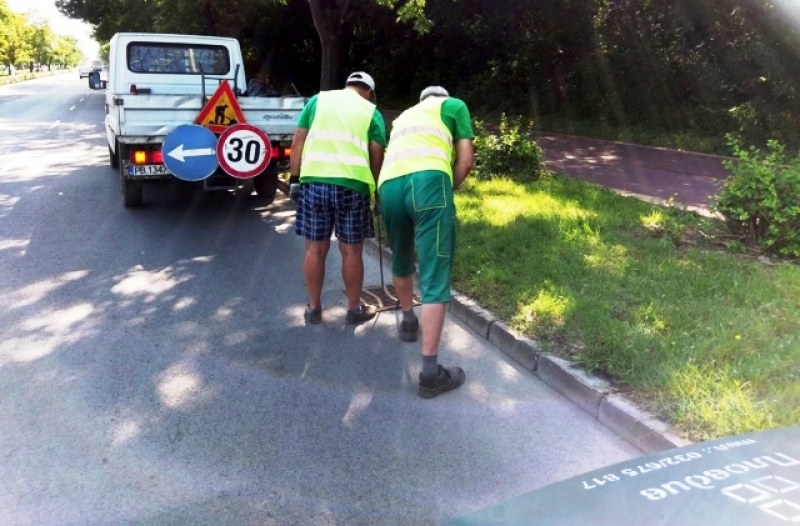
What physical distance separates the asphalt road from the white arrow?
4.00 feet

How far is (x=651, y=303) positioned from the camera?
5.09 m

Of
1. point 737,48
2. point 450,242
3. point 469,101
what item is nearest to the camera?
point 450,242

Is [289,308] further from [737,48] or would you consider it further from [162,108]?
[737,48]

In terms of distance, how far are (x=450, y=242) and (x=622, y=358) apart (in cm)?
128

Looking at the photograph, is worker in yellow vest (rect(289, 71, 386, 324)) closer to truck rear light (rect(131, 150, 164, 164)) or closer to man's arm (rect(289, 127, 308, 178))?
man's arm (rect(289, 127, 308, 178))

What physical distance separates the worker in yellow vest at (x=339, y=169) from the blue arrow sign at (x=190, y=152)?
2.71 m

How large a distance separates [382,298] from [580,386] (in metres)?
2.27

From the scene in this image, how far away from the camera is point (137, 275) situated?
6.54 meters

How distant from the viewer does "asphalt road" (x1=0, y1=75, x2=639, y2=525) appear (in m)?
3.19

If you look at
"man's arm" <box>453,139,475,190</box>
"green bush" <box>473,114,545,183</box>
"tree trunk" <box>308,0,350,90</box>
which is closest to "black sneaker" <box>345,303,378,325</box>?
"man's arm" <box>453,139,475,190</box>

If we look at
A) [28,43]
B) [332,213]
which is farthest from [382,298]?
[28,43]

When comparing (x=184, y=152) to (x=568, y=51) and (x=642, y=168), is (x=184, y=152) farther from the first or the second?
(x=568, y=51)

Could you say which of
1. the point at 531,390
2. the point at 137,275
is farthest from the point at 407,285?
the point at 137,275

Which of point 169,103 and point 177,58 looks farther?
point 177,58
